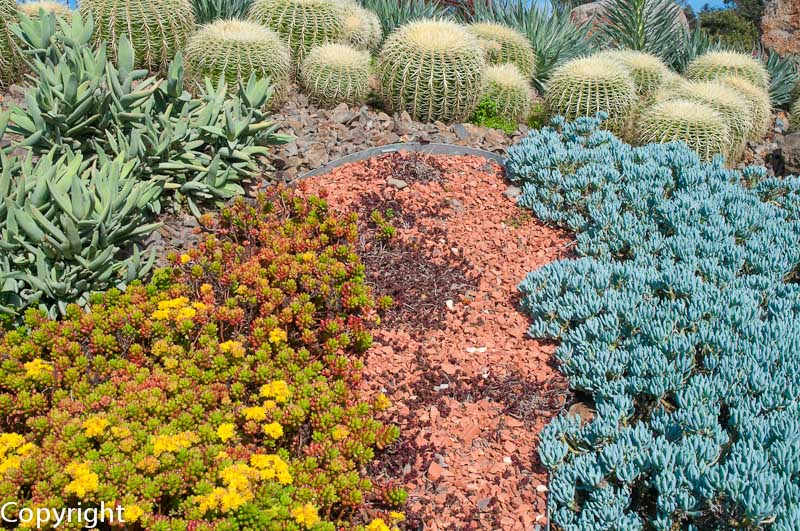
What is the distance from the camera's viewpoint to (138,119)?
200 inches

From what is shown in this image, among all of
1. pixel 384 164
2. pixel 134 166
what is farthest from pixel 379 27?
pixel 134 166

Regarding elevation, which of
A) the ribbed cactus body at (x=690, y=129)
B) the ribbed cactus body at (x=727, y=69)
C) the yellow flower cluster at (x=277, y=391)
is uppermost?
the ribbed cactus body at (x=727, y=69)

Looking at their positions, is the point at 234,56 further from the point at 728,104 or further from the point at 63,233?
the point at 728,104

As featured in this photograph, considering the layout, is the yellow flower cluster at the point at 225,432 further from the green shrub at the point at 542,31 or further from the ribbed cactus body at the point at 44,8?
the green shrub at the point at 542,31

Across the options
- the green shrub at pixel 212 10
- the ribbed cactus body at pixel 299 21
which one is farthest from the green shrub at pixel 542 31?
the green shrub at pixel 212 10

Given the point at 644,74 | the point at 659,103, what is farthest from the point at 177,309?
the point at 644,74

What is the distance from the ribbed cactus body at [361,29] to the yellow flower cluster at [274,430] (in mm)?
6409

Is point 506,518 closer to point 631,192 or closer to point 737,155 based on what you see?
point 631,192

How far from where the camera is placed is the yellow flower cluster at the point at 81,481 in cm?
270

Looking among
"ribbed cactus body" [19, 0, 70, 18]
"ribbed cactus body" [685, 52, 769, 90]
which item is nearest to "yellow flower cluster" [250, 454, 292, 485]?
"ribbed cactus body" [19, 0, 70, 18]

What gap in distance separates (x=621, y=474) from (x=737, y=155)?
5536 millimetres

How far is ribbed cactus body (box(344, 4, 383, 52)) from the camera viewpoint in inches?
346

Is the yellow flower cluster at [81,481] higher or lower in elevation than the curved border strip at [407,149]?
lower

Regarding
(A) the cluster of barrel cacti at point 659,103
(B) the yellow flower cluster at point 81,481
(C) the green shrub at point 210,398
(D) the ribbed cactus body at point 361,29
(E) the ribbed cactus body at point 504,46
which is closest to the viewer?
(B) the yellow flower cluster at point 81,481
